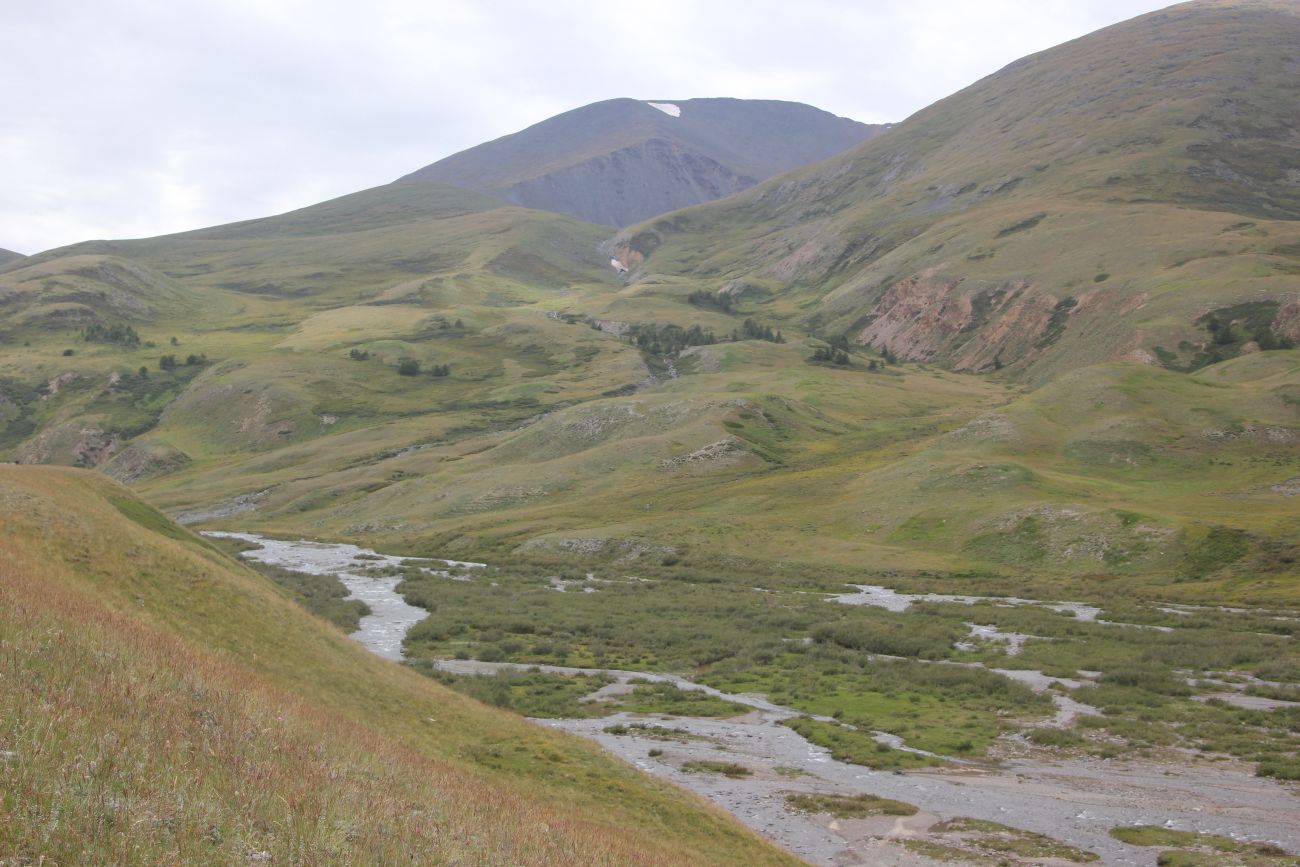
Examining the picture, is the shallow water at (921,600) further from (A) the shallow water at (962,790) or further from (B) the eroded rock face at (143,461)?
(B) the eroded rock face at (143,461)

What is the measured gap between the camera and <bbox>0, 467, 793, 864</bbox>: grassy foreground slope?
902 cm

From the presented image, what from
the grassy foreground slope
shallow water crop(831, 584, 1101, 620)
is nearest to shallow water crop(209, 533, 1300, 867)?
the grassy foreground slope

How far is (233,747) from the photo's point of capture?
1253 cm

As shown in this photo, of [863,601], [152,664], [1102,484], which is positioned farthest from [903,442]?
[152,664]

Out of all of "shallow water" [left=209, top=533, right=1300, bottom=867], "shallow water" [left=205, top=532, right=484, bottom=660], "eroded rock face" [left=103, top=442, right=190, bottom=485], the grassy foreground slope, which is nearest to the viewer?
the grassy foreground slope

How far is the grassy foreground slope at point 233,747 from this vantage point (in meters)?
9.02

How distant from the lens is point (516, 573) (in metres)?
92.9

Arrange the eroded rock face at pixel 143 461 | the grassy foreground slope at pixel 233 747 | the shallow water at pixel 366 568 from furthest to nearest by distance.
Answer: the eroded rock face at pixel 143 461, the shallow water at pixel 366 568, the grassy foreground slope at pixel 233 747

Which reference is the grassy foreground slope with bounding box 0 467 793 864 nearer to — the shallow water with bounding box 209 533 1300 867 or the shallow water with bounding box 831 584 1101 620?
the shallow water with bounding box 209 533 1300 867

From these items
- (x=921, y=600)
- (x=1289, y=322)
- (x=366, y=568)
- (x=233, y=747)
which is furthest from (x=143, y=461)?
(x=1289, y=322)

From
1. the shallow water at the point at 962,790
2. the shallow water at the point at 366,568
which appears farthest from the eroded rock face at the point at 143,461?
the shallow water at the point at 962,790

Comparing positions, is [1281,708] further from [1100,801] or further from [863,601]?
[863,601]

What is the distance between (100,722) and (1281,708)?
46.9m

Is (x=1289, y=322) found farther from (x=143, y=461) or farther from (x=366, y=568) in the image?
(x=143, y=461)
